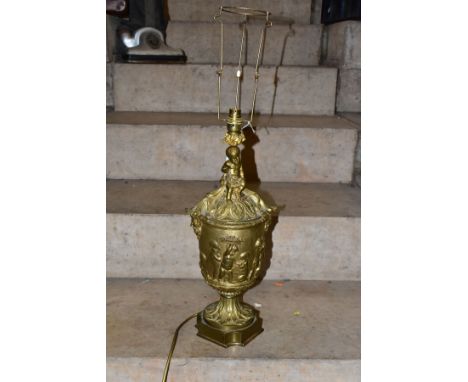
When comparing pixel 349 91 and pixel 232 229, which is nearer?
pixel 232 229

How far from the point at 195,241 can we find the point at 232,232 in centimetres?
41

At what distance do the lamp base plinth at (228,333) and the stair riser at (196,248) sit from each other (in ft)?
0.94

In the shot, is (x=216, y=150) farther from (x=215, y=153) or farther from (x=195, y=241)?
(x=195, y=241)

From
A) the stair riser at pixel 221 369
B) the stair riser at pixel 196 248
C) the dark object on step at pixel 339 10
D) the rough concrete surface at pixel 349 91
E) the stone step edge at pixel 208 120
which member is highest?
the dark object on step at pixel 339 10

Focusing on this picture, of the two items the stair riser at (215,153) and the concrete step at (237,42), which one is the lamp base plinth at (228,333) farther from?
the concrete step at (237,42)

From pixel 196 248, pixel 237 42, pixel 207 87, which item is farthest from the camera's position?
pixel 237 42

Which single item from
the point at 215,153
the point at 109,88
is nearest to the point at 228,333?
the point at 215,153

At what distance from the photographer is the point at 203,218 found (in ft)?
3.26

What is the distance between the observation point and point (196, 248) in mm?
1358

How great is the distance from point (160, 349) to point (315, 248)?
0.52 metres

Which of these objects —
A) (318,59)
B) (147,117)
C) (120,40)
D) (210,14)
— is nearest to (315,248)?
(147,117)

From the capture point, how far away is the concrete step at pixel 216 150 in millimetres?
1577

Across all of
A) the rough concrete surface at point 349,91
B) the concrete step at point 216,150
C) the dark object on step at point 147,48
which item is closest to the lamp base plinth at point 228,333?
the concrete step at point 216,150

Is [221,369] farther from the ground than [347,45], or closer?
closer
